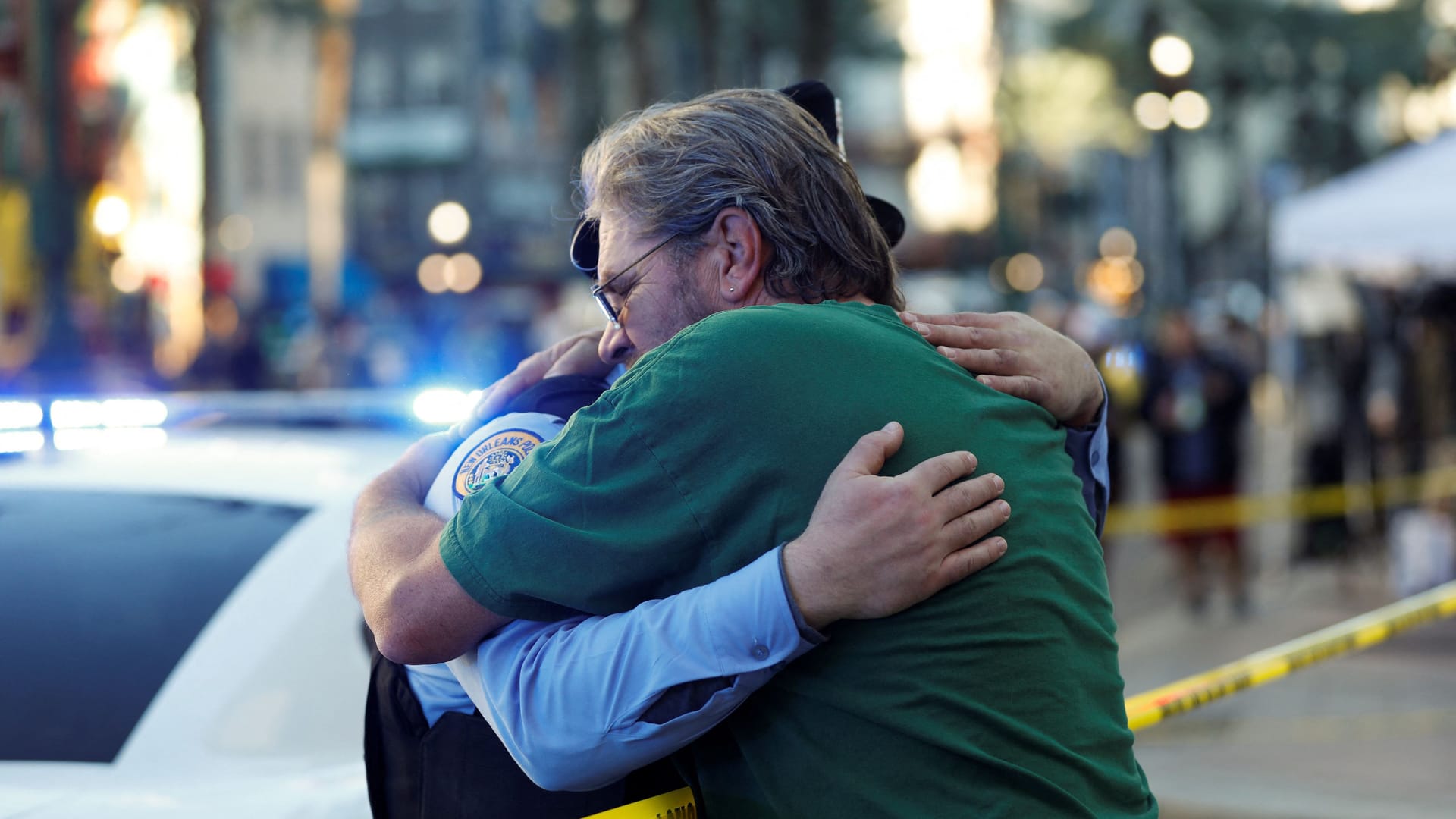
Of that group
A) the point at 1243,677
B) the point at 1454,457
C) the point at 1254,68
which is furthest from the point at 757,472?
the point at 1254,68

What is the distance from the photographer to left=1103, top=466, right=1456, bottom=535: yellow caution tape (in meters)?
11.7

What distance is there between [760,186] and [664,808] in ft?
2.52

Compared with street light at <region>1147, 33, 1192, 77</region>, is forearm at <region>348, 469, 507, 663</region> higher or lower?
lower

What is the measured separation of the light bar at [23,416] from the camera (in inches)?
126

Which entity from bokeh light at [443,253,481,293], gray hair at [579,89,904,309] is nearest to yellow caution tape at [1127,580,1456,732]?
gray hair at [579,89,904,309]

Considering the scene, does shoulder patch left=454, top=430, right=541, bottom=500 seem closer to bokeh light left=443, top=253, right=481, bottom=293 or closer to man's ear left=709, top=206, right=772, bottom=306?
man's ear left=709, top=206, right=772, bottom=306

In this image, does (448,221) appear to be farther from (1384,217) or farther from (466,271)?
(466,271)

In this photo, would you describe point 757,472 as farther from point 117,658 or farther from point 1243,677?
point 1243,677

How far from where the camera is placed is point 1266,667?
10.9ft

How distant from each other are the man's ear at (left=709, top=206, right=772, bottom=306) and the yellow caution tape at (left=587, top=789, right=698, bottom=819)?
24.1 inches

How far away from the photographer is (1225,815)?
5473 millimetres

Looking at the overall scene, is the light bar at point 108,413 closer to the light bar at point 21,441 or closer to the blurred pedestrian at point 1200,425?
the light bar at point 21,441

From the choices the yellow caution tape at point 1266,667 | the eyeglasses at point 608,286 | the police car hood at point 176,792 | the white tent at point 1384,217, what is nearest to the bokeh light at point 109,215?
the white tent at point 1384,217

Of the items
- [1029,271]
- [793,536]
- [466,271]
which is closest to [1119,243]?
[1029,271]
